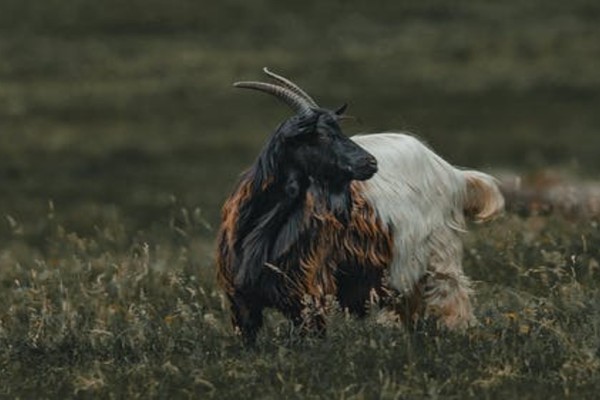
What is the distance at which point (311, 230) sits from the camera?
1091cm

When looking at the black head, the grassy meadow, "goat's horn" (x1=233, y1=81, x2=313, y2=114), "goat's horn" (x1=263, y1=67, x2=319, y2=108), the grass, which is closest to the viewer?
the grass

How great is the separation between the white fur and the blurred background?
9.50 meters

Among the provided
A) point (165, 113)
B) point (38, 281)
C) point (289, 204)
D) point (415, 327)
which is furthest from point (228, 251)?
point (165, 113)

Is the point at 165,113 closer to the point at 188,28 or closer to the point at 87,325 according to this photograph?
the point at 188,28

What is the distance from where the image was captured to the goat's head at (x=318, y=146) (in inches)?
422

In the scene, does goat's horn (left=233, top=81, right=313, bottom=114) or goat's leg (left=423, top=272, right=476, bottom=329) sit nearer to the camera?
goat's horn (left=233, top=81, right=313, bottom=114)

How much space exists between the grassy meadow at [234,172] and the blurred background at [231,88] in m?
0.08

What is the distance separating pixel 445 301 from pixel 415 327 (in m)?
1.31

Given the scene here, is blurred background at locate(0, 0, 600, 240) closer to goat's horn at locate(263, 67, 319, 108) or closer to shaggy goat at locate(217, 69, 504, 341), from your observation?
shaggy goat at locate(217, 69, 504, 341)

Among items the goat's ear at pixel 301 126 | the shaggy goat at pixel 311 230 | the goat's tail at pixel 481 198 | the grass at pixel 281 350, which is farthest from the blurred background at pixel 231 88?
the goat's ear at pixel 301 126

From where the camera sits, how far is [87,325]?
11320mm

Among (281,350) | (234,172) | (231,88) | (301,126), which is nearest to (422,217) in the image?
(301,126)

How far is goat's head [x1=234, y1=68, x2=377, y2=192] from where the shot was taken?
422 inches

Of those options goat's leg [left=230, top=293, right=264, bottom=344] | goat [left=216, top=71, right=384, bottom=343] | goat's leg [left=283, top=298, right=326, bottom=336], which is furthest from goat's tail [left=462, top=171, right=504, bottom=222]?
goat's leg [left=230, top=293, right=264, bottom=344]
